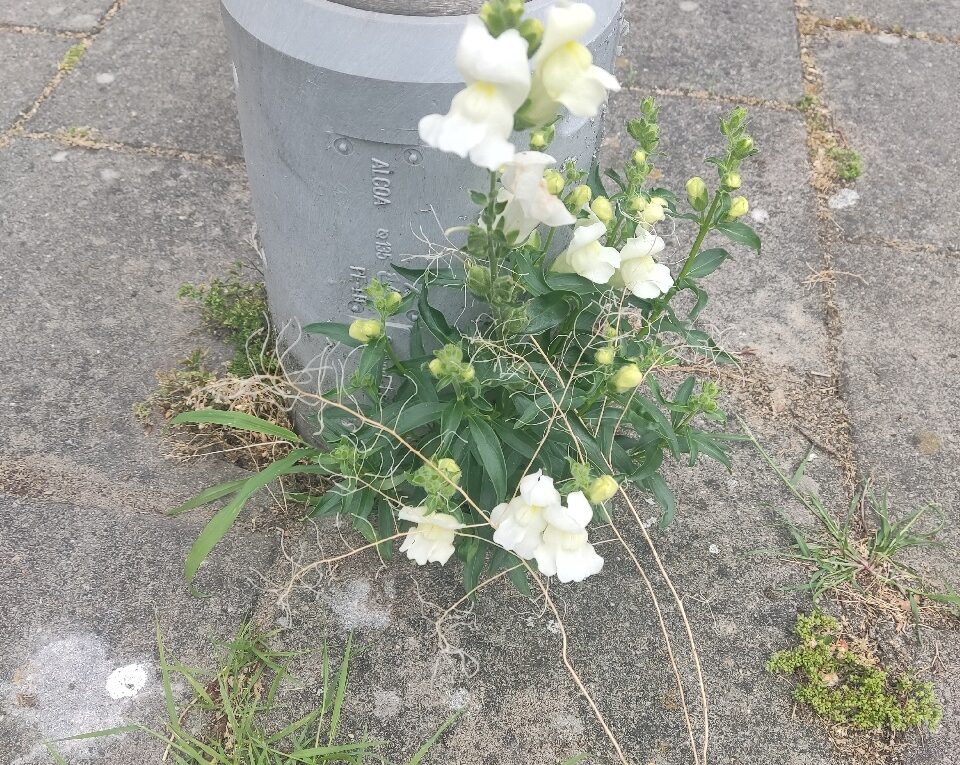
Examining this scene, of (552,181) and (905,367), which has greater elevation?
(552,181)

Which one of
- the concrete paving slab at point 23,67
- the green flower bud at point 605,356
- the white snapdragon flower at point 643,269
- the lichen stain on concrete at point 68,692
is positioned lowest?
the lichen stain on concrete at point 68,692

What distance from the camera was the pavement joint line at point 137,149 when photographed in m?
3.36

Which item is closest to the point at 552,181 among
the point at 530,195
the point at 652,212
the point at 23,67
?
the point at 530,195

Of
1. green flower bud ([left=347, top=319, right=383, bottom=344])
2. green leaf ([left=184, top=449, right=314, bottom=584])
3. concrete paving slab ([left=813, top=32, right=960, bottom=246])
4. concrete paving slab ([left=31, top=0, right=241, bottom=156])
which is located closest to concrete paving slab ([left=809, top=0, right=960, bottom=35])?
concrete paving slab ([left=813, top=32, right=960, bottom=246])

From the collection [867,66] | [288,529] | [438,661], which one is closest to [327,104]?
[288,529]

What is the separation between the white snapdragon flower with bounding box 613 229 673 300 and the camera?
5.72ft

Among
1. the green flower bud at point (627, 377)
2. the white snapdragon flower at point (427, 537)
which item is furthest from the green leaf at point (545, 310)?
the white snapdragon flower at point (427, 537)

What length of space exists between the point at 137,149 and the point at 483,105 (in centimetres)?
254

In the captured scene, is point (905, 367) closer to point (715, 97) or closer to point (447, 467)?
point (715, 97)

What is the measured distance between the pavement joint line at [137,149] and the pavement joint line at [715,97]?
1.79 meters

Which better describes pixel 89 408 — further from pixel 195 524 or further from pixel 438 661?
pixel 438 661

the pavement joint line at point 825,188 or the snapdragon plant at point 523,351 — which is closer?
the snapdragon plant at point 523,351

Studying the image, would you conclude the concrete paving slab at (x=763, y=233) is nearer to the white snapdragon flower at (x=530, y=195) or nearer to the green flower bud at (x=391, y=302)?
the white snapdragon flower at (x=530, y=195)

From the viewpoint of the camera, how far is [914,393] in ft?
8.94
